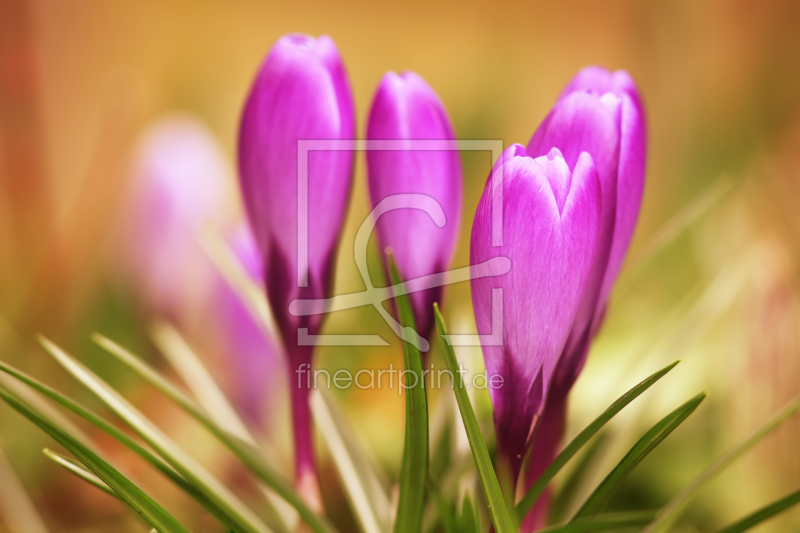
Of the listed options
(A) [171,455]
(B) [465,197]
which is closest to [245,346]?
(A) [171,455]

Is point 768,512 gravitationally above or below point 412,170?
below

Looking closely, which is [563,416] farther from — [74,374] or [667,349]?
[74,374]

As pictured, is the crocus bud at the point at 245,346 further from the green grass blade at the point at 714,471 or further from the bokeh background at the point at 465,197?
the green grass blade at the point at 714,471

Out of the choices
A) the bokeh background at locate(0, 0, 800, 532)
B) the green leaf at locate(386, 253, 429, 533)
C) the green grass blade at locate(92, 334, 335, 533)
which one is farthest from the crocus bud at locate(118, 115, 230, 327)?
the green leaf at locate(386, 253, 429, 533)

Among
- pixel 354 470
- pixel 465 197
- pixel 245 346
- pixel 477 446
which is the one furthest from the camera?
pixel 465 197

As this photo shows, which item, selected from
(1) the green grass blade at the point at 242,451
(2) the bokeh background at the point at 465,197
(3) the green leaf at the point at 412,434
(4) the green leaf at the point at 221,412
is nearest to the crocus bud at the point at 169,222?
(2) the bokeh background at the point at 465,197

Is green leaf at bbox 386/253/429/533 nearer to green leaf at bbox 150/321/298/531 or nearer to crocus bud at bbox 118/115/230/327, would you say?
green leaf at bbox 150/321/298/531

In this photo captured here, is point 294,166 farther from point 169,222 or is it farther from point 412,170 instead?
point 169,222
